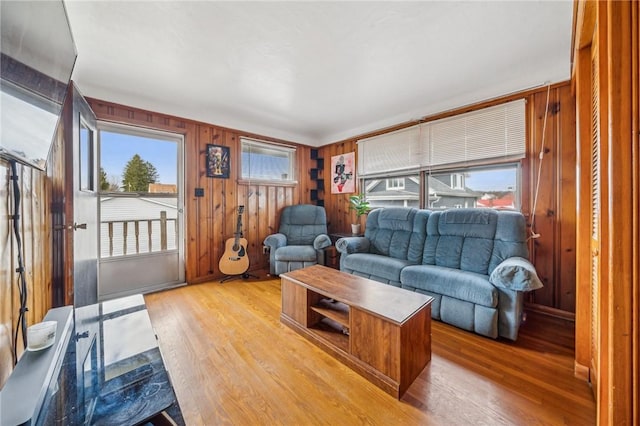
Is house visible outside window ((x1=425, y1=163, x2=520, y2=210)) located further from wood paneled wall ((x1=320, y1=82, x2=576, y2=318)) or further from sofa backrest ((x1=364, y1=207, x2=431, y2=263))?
sofa backrest ((x1=364, y1=207, x2=431, y2=263))

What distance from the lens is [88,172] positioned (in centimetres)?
215

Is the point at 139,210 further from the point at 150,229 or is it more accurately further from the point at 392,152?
the point at 392,152

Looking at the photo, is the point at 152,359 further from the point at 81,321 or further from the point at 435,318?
the point at 435,318

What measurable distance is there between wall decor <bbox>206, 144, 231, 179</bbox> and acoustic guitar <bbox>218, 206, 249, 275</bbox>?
0.84 m

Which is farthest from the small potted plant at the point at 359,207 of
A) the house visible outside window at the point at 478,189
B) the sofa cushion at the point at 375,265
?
the house visible outside window at the point at 478,189

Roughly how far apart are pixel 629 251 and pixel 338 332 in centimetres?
170

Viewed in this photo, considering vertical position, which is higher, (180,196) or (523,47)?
(523,47)

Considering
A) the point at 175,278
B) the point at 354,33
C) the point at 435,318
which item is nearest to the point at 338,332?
the point at 435,318

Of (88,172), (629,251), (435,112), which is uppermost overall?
(435,112)

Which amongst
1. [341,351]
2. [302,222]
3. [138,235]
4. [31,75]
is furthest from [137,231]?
[341,351]

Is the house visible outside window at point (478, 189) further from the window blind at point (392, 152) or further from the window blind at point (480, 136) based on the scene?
the window blind at point (392, 152)

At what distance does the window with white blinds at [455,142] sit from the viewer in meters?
2.52

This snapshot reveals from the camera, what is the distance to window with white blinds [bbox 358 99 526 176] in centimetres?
252

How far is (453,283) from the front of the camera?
2098 mm
